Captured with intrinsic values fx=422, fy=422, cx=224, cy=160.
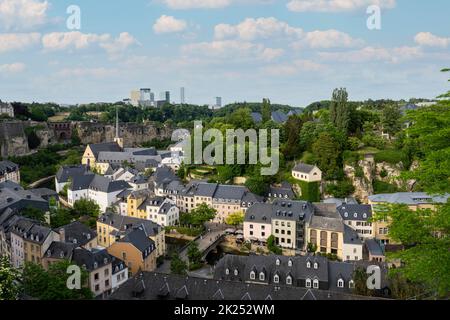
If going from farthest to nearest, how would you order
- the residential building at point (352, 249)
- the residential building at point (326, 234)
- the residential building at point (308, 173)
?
the residential building at point (308, 173) → the residential building at point (326, 234) → the residential building at point (352, 249)

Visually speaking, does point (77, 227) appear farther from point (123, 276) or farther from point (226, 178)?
point (226, 178)

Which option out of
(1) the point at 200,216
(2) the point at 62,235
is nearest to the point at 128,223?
(2) the point at 62,235

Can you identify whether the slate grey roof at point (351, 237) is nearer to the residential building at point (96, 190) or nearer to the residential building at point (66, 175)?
the residential building at point (96, 190)

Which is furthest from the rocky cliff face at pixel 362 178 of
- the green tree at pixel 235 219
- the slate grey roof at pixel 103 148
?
the slate grey roof at pixel 103 148

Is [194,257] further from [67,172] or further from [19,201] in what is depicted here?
[67,172]
